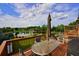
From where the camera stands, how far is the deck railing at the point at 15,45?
1313 mm

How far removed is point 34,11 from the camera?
52.4 inches

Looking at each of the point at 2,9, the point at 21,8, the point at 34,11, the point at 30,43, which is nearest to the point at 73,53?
the point at 30,43

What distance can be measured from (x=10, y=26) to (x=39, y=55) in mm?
355

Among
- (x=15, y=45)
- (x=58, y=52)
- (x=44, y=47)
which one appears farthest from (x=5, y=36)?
(x=58, y=52)

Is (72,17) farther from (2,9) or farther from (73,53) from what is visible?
(2,9)

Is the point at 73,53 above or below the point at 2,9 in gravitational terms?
below

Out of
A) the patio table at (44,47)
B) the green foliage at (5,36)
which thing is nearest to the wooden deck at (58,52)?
the patio table at (44,47)

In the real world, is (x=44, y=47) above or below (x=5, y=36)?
below

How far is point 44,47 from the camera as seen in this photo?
1.33m

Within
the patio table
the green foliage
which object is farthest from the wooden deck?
the green foliage

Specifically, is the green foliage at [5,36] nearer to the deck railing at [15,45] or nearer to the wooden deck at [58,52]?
the deck railing at [15,45]

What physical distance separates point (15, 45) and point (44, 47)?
0.25 meters

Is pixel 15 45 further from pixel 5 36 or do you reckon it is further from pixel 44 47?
pixel 44 47

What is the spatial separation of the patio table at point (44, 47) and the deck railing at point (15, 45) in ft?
0.14
